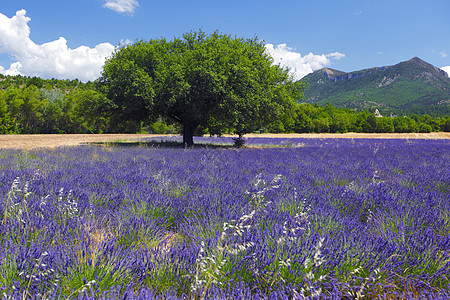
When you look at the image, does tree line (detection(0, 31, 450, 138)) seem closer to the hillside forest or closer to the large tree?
the large tree

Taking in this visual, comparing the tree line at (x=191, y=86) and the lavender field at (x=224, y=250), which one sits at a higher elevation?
the tree line at (x=191, y=86)

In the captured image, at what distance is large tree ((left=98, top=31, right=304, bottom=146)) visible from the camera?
13930 millimetres

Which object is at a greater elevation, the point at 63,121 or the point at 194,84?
the point at 63,121

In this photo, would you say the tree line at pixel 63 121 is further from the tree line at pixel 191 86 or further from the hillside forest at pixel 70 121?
the tree line at pixel 191 86

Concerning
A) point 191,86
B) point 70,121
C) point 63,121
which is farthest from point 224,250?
point 63,121

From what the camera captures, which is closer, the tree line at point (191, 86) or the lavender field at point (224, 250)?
the lavender field at point (224, 250)

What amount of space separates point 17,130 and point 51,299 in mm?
67340

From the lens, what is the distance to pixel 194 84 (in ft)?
47.4

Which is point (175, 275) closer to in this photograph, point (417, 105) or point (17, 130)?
point (17, 130)

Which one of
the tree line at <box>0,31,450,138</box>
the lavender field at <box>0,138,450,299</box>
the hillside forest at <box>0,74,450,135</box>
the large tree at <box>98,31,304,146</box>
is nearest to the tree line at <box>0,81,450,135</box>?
the hillside forest at <box>0,74,450,135</box>

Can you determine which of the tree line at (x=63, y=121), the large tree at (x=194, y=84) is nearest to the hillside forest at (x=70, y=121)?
the tree line at (x=63, y=121)

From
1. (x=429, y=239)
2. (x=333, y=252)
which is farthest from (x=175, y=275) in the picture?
(x=429, y=239)

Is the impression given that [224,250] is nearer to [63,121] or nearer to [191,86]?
[191,86]

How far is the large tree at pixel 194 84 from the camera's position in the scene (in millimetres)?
13930
